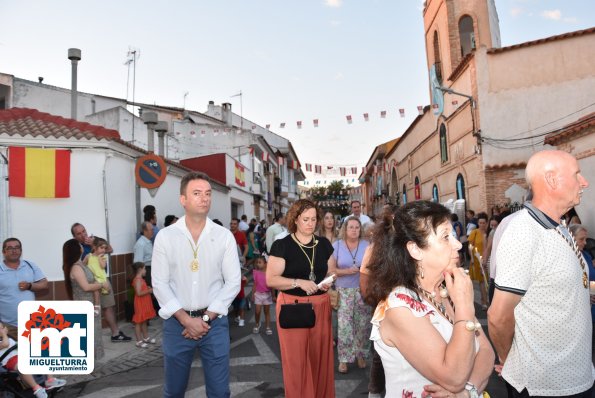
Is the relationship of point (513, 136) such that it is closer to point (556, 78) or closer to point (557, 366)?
point (556, 78)

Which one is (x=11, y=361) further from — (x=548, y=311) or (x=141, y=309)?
(x=548, y=311)

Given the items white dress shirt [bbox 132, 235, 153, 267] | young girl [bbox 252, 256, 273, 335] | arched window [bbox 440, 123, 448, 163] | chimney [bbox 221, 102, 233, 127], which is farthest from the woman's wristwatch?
chimney [bbox 221, 102, 233, 127]

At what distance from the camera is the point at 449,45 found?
2194 cm

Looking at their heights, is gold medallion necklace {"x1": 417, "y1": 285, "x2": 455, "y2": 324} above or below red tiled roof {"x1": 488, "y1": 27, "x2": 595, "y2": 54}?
below

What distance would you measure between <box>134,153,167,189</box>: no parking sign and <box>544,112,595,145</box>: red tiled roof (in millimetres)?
10074

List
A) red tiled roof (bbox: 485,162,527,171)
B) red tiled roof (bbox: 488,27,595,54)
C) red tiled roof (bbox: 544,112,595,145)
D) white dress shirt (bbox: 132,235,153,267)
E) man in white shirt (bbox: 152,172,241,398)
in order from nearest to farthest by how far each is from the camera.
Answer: man in white shirt (bbox: 152,172,241,398), white dress shirt (bbox: 132,235,153,267), red tiled roof (bbox: 544,112,595,145), red tiled roof (bbox: 488,27,595,54), red tiled roof (bbox: 485,162,527,171)

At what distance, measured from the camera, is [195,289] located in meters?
3.47

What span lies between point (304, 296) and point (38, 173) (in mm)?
6202

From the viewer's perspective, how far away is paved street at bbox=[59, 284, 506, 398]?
4.89 m

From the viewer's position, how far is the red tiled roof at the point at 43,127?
318 inches

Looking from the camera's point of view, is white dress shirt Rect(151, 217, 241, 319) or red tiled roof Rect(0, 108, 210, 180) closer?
white dress shirt Rect(151, 217, 241, 319)

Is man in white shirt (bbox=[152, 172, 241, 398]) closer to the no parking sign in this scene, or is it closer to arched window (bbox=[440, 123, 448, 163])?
the no parking sign

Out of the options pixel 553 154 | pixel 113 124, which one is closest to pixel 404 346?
pixel 553 154

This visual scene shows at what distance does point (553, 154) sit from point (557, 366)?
3.74ft
